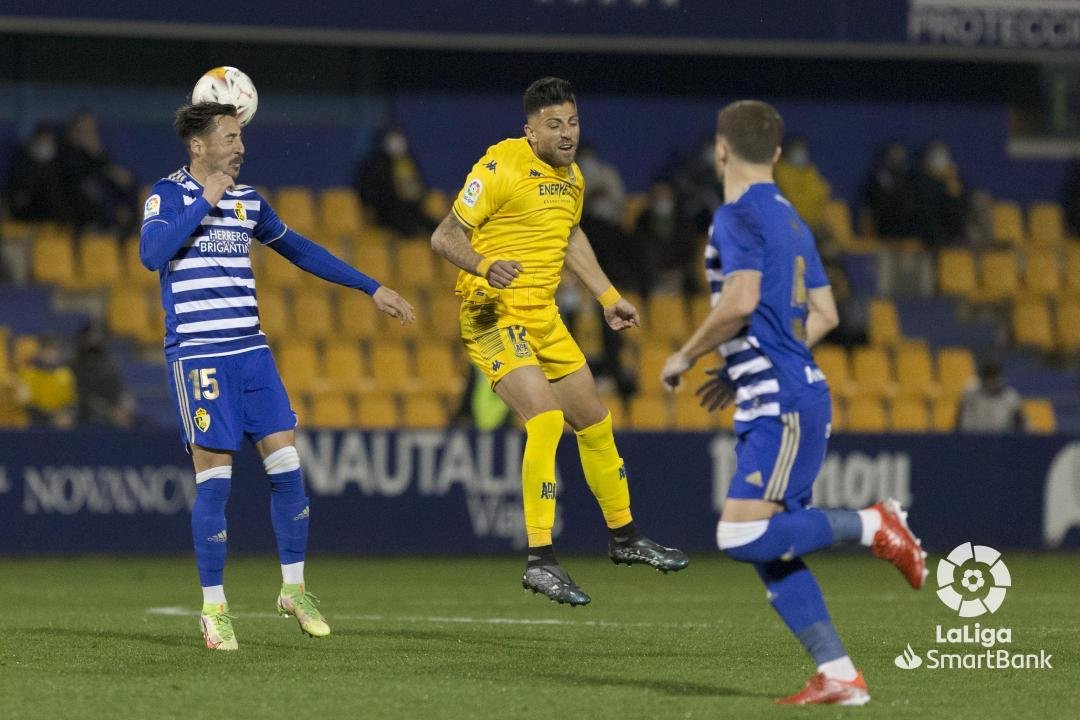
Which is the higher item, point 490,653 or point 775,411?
point 775,411

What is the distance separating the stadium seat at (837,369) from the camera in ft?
59.1

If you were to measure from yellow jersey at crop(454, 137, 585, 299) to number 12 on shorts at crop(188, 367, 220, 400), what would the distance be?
124 centimetres

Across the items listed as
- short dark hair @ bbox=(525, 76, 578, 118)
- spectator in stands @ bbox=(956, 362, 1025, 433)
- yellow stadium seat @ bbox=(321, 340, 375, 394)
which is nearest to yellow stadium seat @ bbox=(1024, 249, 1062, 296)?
spectator in stands @ bbox=(956, 362, 1025, 433)

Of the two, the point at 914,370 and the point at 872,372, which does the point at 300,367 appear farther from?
the point at 914,370

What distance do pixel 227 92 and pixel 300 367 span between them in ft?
28.3

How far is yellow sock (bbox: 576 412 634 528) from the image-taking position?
8609 mm

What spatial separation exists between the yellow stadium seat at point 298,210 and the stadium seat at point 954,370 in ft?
21.3

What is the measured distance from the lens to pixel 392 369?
17.1 metres

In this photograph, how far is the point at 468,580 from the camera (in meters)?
12.8

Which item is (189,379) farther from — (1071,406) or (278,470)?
(1071,406)

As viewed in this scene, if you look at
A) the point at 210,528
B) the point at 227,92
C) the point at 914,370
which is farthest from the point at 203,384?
the point at 914,370

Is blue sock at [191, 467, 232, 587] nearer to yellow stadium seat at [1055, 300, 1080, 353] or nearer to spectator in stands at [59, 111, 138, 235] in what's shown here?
spectator in stands at [59, 111, 138, 235]

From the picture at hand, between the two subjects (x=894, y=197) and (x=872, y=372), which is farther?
(x=894, y=197)

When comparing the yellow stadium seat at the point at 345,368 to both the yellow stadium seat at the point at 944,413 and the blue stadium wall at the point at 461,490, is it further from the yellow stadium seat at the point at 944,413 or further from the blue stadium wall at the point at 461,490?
the yellow stadium seat at the point at 944,413
